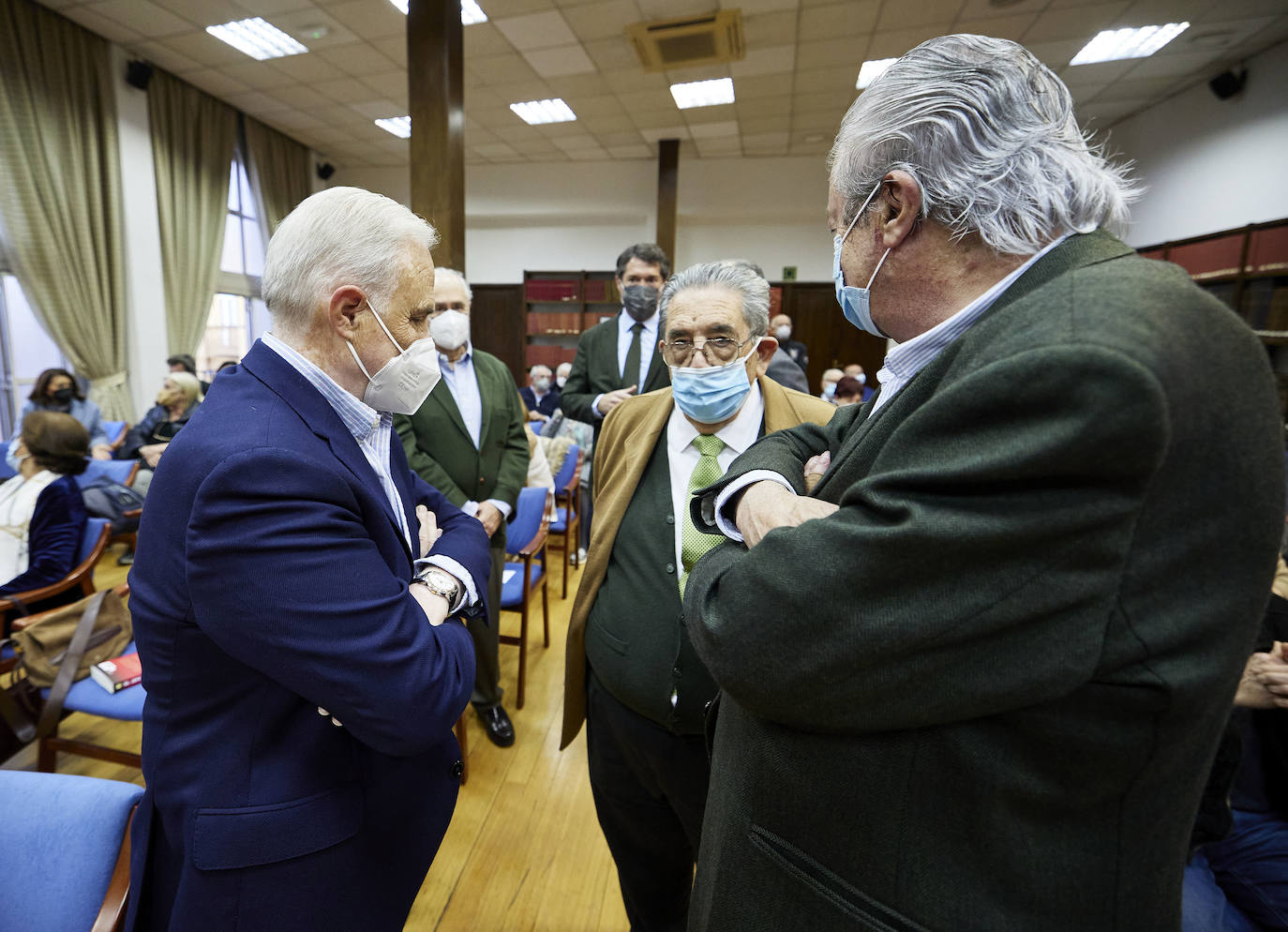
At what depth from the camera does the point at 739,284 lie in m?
1.43

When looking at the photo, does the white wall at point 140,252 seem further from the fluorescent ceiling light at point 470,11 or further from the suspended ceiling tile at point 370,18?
the fluorescent ceiling light at point 470,11

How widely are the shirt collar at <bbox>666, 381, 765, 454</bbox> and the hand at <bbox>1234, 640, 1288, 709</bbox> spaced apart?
45.9 inches

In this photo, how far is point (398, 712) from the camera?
0.83 metres

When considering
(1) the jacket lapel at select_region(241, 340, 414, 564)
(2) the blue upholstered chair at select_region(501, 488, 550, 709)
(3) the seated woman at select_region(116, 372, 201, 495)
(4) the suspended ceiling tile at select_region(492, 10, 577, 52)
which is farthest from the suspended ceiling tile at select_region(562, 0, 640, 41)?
(1) the jacket lapel at select_region(241, 340, 414, 564)

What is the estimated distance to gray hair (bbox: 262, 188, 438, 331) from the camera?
94 centimetres

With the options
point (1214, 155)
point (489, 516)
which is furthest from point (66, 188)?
point (1214, 155)

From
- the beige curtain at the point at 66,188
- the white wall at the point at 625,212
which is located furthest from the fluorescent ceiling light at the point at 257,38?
the white wall at the point at 625,212

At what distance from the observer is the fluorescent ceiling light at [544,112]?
22.4ft

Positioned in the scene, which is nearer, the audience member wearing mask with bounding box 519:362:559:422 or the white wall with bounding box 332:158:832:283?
the audience member wearing mask with bounding box 519:362:559:422

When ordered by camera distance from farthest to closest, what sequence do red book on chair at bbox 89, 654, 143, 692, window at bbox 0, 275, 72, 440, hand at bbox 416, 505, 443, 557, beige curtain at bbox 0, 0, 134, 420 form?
window at bbox 0, 275, 72, 440 → beige curtain at bbox 0, 0, 134, 420 → red book on chair at bbox 89, 654, 143, 692 → hand at bbox 416, 505, 443, 557

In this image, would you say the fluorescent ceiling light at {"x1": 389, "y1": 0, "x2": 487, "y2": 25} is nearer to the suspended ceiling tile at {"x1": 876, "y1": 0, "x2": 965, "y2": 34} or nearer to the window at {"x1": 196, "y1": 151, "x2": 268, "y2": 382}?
the suspended ceiling tile at {"x1": 876, "y1": 0, "x2": 965, "y2": 34}

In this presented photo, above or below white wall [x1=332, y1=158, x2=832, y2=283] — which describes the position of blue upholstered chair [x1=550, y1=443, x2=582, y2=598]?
below

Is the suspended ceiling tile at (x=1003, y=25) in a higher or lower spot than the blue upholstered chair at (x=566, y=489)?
higher

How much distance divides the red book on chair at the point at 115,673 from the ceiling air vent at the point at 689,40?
5595 mm
